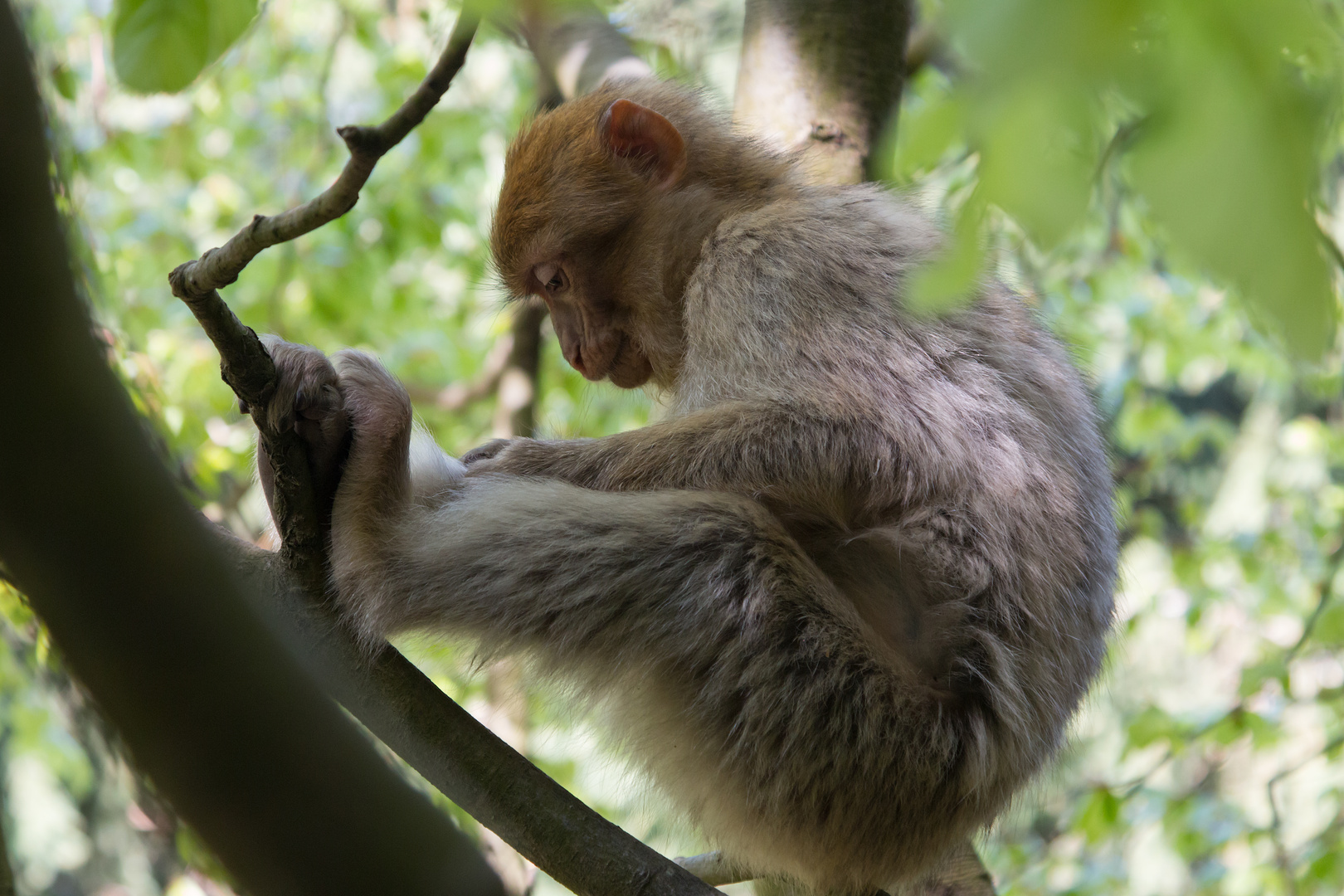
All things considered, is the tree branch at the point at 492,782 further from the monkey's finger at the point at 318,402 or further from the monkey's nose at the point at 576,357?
the monkey's nose at the point at 576,357

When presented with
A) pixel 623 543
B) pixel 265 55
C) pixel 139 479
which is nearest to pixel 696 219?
pixel 623 543

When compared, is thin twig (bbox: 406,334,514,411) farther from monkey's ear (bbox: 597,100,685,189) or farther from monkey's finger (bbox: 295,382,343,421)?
monkey's finger (bbox: 295,382,343,421)

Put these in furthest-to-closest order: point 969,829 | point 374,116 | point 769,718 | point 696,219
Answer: point 374,116 → point 696,219 → point 969,829 → point 769,718

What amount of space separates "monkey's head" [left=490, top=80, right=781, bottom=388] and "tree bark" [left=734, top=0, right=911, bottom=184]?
485mm

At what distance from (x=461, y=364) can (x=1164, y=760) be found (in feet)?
18.0

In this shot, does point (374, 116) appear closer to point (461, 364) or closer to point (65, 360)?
point (461, 364)

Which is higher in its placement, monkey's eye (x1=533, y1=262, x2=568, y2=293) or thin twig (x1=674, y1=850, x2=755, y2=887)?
monkey's eye (x1=533, y1=262, x2=568, y2=293)

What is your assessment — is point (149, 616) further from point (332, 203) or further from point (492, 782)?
point (492, 782)

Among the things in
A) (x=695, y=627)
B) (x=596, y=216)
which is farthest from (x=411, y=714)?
(x=596, y=216)

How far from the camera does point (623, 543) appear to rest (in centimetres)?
216

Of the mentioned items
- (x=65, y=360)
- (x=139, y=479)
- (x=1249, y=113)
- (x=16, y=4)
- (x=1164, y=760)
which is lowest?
(x=1164, y=760)

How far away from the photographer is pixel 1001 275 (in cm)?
304

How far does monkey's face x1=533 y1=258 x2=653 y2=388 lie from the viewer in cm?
299

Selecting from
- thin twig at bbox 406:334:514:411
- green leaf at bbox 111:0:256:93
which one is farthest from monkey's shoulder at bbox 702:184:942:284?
thin twig at bbox 406:334:514:411
